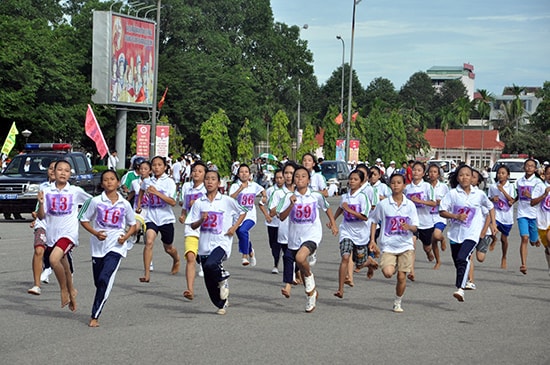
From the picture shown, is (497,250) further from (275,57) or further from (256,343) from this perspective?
(275,57)

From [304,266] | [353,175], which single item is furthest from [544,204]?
[304,266]

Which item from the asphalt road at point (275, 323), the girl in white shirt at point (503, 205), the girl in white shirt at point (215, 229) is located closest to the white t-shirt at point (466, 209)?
the asphalt road at point (275, 323)

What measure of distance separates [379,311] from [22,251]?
882cm

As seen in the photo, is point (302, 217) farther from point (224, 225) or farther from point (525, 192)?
point (525, 192)

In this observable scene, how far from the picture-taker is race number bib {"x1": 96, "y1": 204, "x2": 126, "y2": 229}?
969 centimetres

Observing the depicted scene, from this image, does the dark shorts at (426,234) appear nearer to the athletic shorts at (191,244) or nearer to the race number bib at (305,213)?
the race number bib at (305,213)

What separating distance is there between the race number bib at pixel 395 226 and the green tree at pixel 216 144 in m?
45.8

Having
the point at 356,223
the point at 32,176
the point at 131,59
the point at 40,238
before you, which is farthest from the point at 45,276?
the point at 131,59

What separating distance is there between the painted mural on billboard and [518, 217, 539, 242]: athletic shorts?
31975 mm

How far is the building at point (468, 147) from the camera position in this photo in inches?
4500

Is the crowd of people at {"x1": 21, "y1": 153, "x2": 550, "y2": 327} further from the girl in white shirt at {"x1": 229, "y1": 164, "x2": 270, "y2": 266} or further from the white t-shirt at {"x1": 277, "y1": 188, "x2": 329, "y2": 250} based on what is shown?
the girl in white shirt at {"x1": 229, "y1": 164, "x2": 270, "y2": 266}

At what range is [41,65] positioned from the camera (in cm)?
4581

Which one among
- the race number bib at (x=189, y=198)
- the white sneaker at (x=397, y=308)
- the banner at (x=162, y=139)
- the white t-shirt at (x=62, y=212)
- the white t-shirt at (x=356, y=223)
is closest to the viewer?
the white sneaker at (x=397, y=308)

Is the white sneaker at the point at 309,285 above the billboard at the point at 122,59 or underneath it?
underneath
